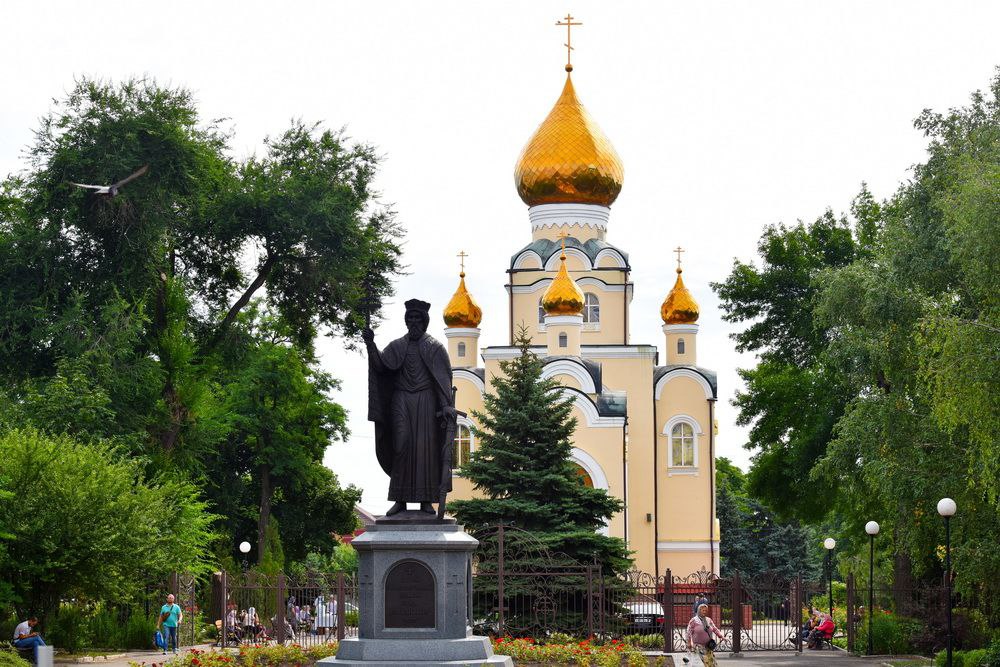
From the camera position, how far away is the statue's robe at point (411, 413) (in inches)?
561

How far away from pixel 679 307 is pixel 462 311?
6443 millimetres

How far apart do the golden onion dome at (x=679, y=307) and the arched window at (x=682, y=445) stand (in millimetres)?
3166

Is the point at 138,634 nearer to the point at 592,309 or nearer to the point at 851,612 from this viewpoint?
the point at 851,612

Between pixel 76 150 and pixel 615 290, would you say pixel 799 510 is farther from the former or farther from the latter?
pixel 76 150

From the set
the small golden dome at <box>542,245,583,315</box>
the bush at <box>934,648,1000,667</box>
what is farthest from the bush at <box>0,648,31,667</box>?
the small golden dome at <box>542,245,583,315</box>

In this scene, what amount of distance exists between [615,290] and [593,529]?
54.1 feet

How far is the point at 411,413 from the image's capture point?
14367 mm

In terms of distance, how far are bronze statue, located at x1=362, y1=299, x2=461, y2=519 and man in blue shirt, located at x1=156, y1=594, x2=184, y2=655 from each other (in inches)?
388

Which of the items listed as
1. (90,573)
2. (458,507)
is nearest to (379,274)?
(458,507)

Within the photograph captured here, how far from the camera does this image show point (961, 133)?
2247 centimetres

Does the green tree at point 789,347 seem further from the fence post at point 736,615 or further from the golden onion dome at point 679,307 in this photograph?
the fence post at point 736,615

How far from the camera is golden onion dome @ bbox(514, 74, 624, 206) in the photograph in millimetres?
43594

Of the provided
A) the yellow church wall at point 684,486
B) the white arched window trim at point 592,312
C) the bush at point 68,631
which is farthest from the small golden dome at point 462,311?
the bush at point 68,631

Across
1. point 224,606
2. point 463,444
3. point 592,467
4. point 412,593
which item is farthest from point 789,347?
point 412,593
